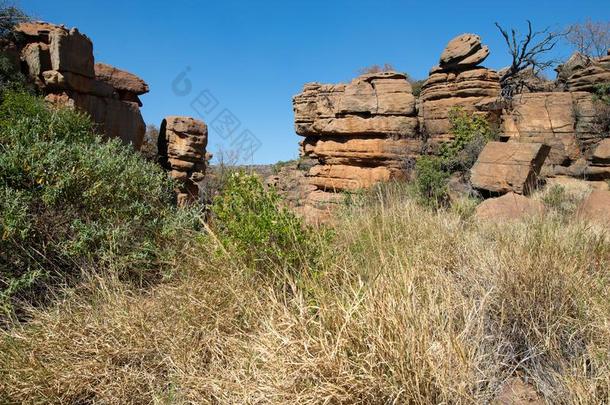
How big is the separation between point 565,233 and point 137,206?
465 cm

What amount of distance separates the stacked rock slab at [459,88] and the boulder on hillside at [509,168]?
→ 3.24 meters

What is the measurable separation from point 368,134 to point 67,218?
1176 cm

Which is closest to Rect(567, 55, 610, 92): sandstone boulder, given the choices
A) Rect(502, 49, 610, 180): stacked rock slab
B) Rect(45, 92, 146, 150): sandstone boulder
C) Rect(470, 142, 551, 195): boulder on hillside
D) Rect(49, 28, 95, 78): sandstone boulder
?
Rect(502, 49, 610, 180): stacked rock slab

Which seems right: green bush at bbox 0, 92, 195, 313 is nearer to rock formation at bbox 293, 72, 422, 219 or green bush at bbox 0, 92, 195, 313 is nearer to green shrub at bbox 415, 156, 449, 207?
green shrub at bbox 415, 156, 449, 207

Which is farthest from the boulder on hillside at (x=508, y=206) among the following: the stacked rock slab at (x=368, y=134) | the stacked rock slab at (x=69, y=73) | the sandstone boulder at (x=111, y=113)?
the sandstone boulder at (x=111, y=113)

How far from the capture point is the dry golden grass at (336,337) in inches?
70.1

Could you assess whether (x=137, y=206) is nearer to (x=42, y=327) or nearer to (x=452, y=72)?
(x=42, y=327)

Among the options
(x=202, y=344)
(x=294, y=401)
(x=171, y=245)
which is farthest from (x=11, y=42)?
(x=294, y=401)

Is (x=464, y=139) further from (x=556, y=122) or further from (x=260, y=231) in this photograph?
(x=260, y=231)

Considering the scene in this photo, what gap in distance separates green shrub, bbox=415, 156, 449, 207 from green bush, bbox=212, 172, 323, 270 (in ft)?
25.6

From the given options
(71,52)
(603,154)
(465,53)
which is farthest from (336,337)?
(465,53)

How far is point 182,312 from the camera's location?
2.63m

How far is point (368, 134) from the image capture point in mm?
14219

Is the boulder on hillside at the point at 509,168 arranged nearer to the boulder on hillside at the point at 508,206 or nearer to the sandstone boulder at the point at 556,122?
the boulder on hillside at the point at 508,206
